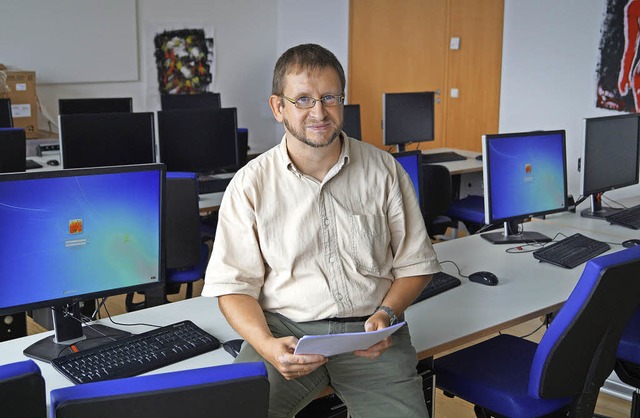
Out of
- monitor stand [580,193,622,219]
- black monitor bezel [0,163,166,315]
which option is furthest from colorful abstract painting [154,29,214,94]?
black monitor bezel [0,163,166,315]

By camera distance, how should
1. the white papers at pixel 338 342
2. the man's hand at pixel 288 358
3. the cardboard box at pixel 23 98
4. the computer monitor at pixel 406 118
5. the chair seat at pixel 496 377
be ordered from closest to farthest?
the white papers at pixel 338 342 → the man's hand at pixel 288 358 → the chair seat at pixel 496 377 → the computer monitor at pixel 406 118 → the cardboard box at pixel 23 98

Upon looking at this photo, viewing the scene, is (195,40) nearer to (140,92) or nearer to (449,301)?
(140,92)

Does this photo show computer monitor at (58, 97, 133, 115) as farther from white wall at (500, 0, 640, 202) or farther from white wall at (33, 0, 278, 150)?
white wall at (500, 0, 640, 202)

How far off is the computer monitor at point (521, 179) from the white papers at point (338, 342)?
1.56 m

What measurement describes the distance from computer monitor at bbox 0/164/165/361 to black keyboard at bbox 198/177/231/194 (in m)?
2.34

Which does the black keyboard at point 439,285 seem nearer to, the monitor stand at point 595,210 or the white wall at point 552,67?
the monitor stand at point 595,210

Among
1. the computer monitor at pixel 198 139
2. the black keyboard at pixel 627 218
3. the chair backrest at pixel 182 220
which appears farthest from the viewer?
the computer monitor at pixel 198 139

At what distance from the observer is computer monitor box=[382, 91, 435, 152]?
5723mm

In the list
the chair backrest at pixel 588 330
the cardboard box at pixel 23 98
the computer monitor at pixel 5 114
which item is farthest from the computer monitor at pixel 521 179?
the cardboard box at pixel 23 98

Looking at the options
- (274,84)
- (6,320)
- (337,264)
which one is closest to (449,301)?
(337,264)

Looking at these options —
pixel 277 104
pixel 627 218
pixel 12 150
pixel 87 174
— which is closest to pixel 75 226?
pixel 87 174

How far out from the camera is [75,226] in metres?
2.10

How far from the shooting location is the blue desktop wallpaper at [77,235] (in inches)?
78.9

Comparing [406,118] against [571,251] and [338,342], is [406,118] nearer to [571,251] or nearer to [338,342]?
[571,251]
